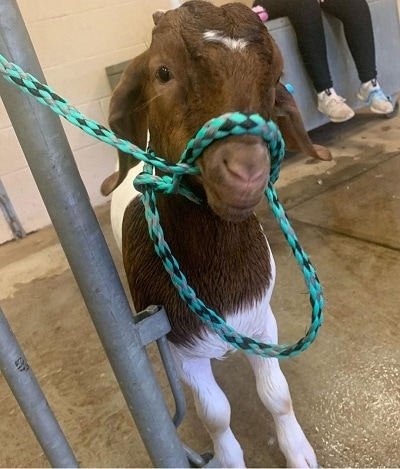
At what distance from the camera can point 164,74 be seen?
41.9 inches

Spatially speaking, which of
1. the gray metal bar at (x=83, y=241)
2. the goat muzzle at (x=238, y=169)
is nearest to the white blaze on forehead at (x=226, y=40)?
the goat muzzle at (x=238, y=169)

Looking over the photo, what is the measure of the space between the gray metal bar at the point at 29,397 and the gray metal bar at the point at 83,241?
0.15 metres

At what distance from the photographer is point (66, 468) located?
3.37ft

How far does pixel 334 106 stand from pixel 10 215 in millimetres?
2426

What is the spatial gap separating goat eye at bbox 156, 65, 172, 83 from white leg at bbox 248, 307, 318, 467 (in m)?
0.72

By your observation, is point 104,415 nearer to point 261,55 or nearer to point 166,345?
point 166,345

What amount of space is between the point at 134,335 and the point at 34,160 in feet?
1.29

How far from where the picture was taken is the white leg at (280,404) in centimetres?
147

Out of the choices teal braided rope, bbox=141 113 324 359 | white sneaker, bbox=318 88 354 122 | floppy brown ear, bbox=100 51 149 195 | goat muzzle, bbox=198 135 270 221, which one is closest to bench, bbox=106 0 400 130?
white sneaker, bbox=318 88 354 122

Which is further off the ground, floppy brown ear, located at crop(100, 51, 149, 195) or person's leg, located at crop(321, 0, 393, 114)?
floppy brown ear, located at crop(100, 51, 149, 195)

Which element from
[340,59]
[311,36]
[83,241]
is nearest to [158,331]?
[83,241]

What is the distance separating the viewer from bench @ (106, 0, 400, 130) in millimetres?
→ 3725

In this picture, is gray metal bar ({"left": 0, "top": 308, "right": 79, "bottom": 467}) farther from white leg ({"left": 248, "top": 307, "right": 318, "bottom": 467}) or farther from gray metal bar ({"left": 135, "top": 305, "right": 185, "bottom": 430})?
white leg ({"left": 248, "top": 307, "right": 318, "bottom": 467})

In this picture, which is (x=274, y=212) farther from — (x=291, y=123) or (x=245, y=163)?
(x=291, y=123)
